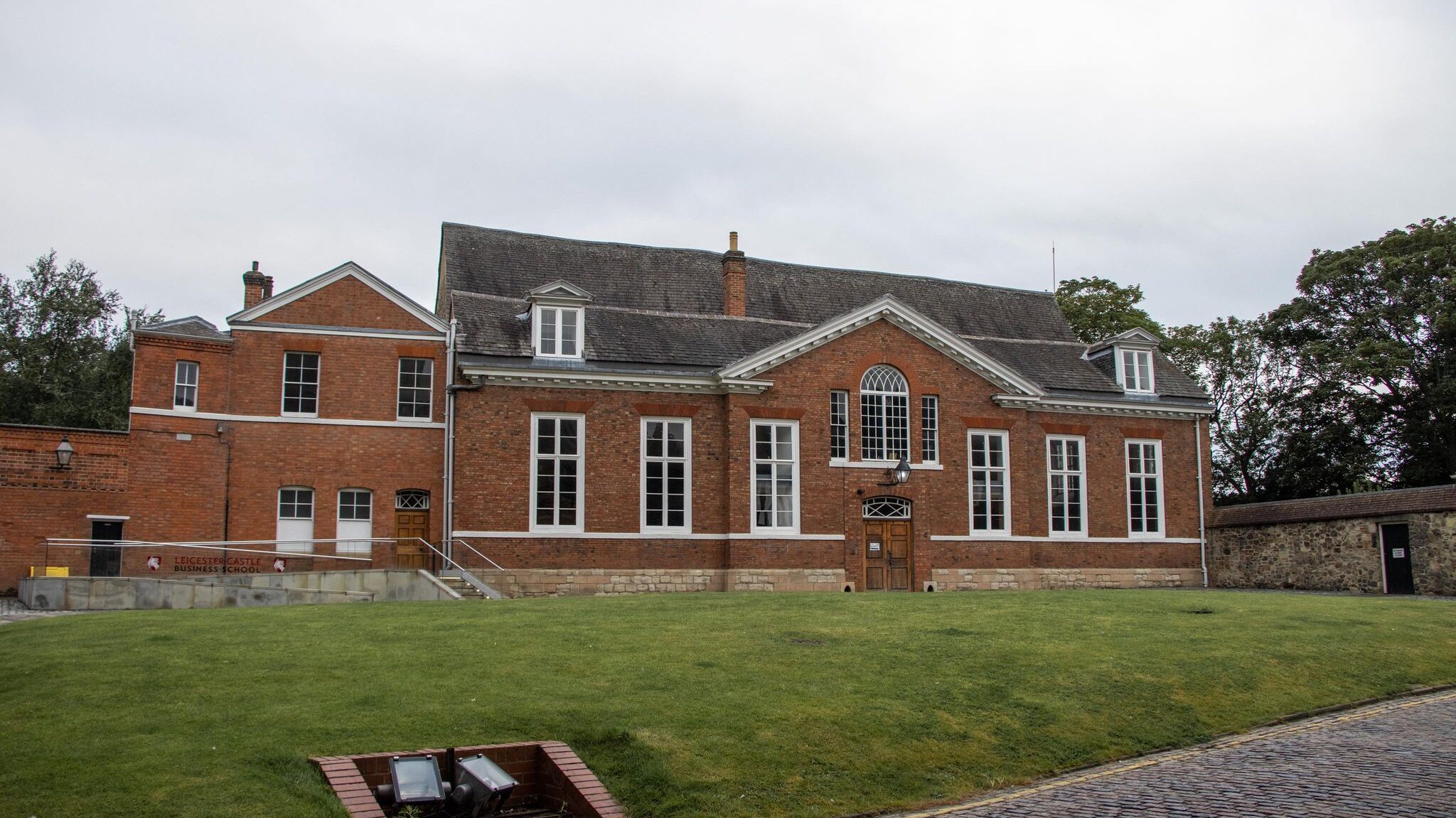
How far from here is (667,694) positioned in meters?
12.2

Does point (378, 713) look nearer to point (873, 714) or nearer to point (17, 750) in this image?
point (17, 750)

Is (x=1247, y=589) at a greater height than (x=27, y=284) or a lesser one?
lesser

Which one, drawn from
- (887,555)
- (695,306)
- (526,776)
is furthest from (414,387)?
(526,776)

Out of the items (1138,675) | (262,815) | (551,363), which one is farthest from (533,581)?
(262,815)

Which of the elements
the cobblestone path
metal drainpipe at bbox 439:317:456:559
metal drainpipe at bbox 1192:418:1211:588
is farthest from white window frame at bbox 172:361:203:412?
metal drainpipe at bbox 1192:418:1211:588

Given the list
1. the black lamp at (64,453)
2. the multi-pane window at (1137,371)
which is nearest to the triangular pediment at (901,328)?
the multi-pane window at (1137,371)

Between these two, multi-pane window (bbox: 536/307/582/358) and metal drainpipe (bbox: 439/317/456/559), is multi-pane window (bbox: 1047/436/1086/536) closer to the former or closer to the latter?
multi-pane window (bbox: 536/307/582/358)

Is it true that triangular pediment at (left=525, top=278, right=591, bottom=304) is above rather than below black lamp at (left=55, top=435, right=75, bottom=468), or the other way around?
above

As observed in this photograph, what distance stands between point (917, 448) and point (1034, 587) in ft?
16.7

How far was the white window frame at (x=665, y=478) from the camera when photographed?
28.4 metres

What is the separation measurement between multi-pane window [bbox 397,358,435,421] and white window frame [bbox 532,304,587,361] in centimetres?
257

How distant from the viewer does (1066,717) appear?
12469 millimetres

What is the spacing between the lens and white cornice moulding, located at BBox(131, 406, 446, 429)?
26188 mm

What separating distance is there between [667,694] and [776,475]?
56.5 feet
